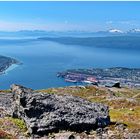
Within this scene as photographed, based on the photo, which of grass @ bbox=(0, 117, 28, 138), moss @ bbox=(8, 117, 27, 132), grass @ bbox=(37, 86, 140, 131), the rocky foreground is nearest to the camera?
the rocky foreground

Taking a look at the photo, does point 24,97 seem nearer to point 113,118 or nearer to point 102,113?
point 102,113

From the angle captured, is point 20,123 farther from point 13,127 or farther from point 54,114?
point 54,114

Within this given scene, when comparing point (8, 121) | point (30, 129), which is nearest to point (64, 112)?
point (30, 129)

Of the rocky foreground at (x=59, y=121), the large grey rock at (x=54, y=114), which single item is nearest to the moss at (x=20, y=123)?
the rocky foreground at (x=59, y=121)

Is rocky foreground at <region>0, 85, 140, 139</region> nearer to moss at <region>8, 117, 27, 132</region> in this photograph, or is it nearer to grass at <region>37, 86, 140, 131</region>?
moss at <region>8, 117, 27, 132</region>

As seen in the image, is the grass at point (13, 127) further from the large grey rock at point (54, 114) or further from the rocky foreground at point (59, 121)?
the large grey rock at point (54, 114)

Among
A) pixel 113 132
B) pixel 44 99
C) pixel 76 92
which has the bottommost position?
pixel 76 92

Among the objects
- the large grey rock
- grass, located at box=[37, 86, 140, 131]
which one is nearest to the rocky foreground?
the large grey rock

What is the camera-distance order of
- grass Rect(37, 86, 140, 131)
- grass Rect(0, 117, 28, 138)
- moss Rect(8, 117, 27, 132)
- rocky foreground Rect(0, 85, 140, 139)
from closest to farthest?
rocky foreground Rect(0, 85, 140, 139), grass Rect(0, 117, 28, 138), moss Rect(8, 117, 27, 132), grass Rect(37, 86, 140, 131)

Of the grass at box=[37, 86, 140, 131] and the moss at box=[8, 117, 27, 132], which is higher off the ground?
the moss at box=[8, 117, 27, 132]
